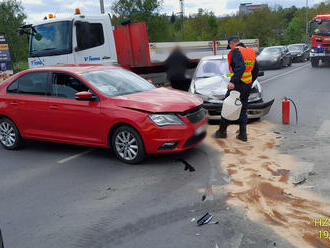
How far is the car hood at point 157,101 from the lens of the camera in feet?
→ 19.7

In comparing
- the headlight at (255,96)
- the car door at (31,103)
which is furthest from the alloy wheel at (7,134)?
the headlight at (255,96)

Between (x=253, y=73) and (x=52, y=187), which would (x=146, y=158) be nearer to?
(x=52, y=187)

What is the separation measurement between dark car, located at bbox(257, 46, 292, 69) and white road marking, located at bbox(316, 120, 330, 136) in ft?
59.4

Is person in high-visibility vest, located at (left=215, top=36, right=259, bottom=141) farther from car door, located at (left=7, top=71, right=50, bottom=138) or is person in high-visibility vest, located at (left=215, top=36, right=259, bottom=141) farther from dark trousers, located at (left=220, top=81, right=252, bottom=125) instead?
car door, located at (left=7, top=71, right=50, bottom=138)

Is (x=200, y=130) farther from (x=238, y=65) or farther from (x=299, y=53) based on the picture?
(x=299, y=53)

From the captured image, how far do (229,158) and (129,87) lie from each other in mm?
2173

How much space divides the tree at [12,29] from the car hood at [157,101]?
37.0 meters

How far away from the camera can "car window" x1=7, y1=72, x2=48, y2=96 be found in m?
7.14

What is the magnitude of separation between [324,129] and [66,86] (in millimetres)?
5213

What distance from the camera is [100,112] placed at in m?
6.28

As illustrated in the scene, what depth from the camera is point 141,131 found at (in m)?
5.93

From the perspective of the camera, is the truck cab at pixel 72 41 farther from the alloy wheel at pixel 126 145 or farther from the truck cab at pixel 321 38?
the truck cab at pixel 321 38

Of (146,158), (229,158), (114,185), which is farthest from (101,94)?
(229,158)

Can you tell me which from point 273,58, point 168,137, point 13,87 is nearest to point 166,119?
point 168,137
